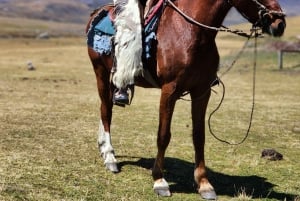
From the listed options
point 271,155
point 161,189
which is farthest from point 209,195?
point 271,155

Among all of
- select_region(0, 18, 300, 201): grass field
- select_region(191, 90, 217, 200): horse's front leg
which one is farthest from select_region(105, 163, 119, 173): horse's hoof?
select_region(191, 90, 217, 200): horse's front leg

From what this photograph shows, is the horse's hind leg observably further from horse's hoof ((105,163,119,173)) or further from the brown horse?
the brown horse

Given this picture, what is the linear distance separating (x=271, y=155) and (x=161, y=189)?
10.8 ft

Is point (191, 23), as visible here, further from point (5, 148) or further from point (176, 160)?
point (5, 148)

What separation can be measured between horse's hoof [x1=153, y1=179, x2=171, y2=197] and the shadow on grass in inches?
12.0

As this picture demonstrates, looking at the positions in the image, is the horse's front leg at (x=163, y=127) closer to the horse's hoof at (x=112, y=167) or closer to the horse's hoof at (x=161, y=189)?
the horse's hoof at (x=161, y=189)

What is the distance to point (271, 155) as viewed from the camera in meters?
9.73

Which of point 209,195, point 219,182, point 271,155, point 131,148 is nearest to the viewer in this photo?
point 209,195

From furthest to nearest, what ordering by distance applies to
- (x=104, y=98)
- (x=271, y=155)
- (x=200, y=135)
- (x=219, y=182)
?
(x=271, y=155) < (x=104, y=98) < (x=219, y=182) < (x=200, y=135)

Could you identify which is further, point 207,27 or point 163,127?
point 163,127

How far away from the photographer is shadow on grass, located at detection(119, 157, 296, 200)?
7.53 m

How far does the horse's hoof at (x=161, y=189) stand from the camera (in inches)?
283

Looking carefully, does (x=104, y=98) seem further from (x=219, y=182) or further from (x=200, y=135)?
(x=219, y=182)

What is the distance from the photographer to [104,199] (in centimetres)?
680
